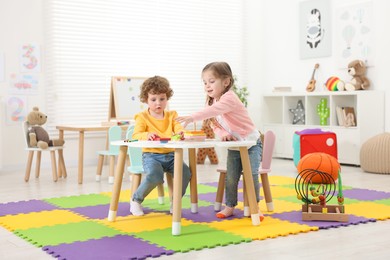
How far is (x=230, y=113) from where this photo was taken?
341 centimetres

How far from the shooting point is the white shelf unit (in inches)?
242

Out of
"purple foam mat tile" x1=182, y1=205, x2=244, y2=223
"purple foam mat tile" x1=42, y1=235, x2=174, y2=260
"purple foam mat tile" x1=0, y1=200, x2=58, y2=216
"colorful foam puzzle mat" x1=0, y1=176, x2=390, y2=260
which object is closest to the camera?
"purple foam mat tile" x1=42, y1=235, x2=174, y2=260

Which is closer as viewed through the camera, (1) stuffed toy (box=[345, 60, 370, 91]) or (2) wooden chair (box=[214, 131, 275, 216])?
(2) wooden chair (box=[214, 131, 275, 216])

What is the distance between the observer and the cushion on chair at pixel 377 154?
18.4 feet

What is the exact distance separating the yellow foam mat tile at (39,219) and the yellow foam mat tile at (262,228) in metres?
0.90

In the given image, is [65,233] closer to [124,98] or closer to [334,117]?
[124,98]

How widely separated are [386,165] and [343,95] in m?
1.25

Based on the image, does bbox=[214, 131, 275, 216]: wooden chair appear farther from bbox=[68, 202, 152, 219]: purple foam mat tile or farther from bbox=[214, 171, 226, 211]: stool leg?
bbox=[68, 202, 152, 219]: purple foam mat tile

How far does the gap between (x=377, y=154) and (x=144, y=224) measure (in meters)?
3.16

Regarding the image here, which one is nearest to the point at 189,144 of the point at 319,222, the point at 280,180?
the point at 319,222


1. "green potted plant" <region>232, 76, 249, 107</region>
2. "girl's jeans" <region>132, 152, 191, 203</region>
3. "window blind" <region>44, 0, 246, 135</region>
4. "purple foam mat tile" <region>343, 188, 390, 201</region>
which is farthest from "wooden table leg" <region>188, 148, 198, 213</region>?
"green potted plant" <region>232, 76, 249, 107</region>

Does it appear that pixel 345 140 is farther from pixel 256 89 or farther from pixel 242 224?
pixel 242 224

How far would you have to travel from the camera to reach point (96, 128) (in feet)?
17.5

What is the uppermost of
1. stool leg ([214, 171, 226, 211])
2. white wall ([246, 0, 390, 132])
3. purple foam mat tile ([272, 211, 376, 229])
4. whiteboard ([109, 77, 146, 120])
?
white wall ([246, 0, 390, 132])
